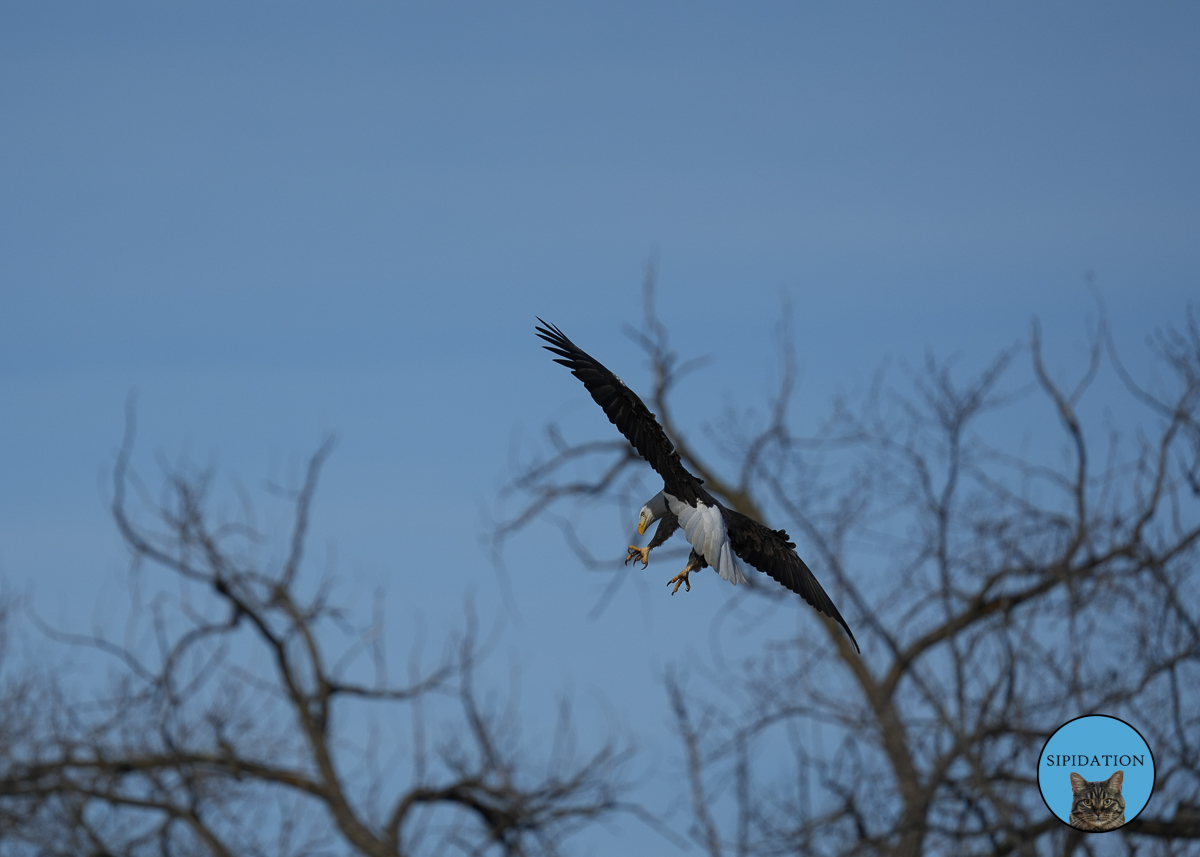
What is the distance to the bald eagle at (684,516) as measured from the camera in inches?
205

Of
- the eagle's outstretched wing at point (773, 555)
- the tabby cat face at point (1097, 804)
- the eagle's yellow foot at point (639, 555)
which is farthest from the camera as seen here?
the tabby cat face at point (1097, 804)

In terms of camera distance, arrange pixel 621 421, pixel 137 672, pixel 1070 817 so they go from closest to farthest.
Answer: pixel 621 421 → pixel 1070 817 → pixel 137 672

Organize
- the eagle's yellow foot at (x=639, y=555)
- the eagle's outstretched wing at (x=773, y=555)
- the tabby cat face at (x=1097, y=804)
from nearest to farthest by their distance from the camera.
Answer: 1. the eagle's yellow foot at (x=639, y=555)
2. the eagle's outstretched wing at (x=773, y=555)
3. the tabby cat face at (x=1097, y=804)

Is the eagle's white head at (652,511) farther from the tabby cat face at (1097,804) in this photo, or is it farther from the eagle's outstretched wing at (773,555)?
the tabby cat face at (1097,804)

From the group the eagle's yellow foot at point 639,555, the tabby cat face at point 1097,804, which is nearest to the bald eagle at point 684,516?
the eagle's yellow foot at point 639,555

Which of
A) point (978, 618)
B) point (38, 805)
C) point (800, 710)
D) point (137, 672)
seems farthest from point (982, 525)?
point (38, 805)

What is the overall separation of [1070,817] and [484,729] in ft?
33.9

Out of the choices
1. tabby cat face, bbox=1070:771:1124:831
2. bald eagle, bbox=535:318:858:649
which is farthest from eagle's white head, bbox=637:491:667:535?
tabby cat face, bbox=1070:771:1124:831

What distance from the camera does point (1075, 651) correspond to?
48.9ft

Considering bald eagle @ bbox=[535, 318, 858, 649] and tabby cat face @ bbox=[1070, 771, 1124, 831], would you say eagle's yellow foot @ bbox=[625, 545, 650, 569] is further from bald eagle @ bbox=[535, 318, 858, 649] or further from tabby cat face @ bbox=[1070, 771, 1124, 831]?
tabby cat face @ bbox=[1070, 771, 1124, 831]

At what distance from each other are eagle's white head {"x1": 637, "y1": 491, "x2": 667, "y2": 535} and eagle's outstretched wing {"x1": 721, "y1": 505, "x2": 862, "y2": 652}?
24.6 inches

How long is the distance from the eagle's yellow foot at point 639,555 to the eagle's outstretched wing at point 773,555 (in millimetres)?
866

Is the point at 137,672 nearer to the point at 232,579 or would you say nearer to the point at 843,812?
A: the point at 232,579

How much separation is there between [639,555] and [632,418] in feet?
2.16
